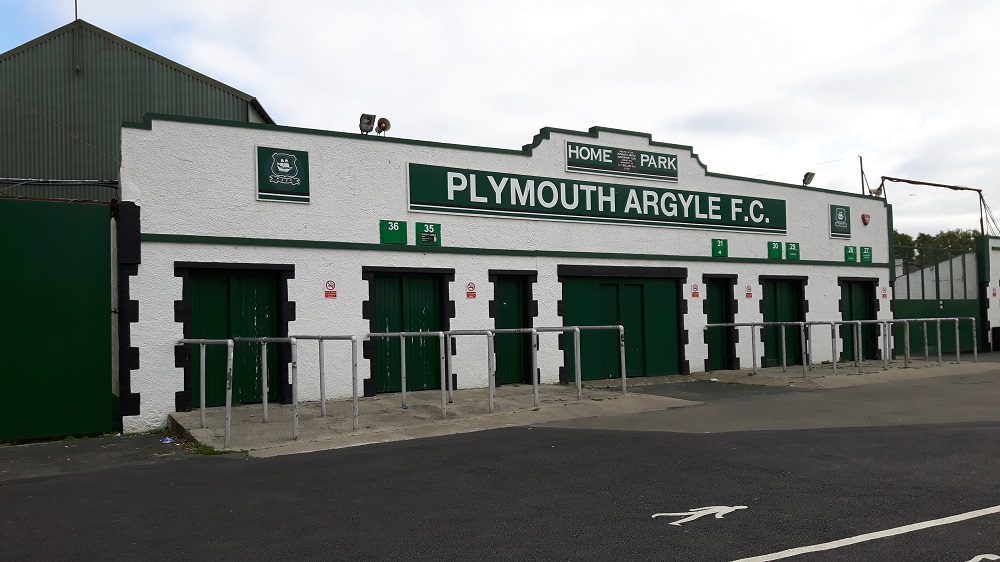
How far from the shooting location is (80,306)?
1118 centimetres

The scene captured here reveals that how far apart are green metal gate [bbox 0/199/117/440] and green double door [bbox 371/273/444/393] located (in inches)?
169

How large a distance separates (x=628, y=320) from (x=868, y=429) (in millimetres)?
7593

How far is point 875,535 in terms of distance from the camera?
515 centimetres

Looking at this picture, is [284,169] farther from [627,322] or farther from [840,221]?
[840,221]

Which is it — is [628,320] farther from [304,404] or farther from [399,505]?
[399,505]

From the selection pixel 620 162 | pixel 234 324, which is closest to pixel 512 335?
pixel 620 162

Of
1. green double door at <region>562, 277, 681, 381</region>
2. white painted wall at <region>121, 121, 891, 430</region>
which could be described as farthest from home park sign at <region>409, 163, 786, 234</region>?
green double door at <region>562, 277, 681, 381</region>

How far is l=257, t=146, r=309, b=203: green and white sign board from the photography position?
1277 cm

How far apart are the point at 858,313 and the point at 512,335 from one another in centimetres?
1139

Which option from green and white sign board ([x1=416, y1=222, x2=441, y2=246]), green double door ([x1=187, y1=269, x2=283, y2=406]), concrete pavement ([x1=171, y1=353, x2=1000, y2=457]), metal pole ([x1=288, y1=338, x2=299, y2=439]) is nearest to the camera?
metal pole ([x1=288, y1=338, x2=299, y2=439])

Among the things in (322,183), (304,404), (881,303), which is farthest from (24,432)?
(881,303)

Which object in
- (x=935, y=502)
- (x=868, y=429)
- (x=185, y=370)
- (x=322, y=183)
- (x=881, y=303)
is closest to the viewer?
(x=935, y=502)

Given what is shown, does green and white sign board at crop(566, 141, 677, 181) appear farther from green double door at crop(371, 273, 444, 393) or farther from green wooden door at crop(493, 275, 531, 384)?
green double door at crop(371, 273, 444, 393)

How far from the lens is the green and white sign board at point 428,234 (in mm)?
14250
